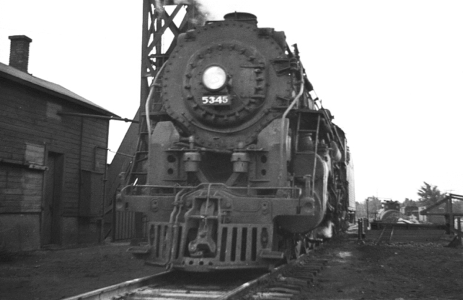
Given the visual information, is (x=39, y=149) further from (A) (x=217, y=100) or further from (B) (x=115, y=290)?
(B) (x=115, y=290)

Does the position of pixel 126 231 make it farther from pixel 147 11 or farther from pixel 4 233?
pixel 147 11

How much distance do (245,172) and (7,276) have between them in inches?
151

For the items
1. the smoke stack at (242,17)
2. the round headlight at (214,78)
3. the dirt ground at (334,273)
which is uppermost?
the smoke stack at (242,17)

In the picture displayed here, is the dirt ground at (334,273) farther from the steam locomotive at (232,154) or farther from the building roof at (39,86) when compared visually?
the building roof at (39,86)

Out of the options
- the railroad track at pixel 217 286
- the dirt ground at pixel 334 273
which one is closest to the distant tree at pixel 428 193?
the dirt ground at pixel 334 273

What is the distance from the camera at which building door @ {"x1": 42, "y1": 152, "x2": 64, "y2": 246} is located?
12.9 m

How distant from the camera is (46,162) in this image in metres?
12.2

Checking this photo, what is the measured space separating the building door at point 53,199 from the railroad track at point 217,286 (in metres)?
7.11

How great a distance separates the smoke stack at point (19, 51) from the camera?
48.9ft

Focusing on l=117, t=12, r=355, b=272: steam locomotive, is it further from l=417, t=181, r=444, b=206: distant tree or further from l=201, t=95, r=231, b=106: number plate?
l=417, t=181, r=444, b=206: distant tree

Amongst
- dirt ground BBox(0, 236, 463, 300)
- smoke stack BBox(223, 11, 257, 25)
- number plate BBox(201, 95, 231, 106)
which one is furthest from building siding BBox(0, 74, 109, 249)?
smoke stack BBox(223, 11, 257, 25)

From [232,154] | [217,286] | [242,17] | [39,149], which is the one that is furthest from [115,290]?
[39,149]

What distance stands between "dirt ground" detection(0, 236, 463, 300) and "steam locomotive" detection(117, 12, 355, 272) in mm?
889

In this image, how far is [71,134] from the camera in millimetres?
13398
